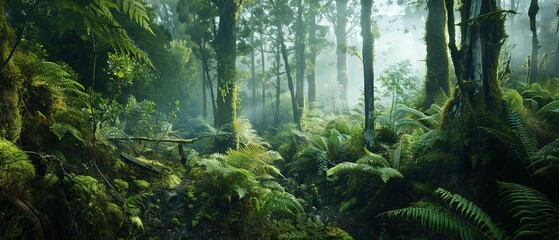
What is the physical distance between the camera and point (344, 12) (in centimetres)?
2300

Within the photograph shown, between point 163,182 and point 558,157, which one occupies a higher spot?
point 558,157

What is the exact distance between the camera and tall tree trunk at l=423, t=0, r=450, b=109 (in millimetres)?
9617

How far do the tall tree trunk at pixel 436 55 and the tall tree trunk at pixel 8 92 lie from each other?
987cm

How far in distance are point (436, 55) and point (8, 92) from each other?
34.4ft

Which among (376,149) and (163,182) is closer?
(163,182)

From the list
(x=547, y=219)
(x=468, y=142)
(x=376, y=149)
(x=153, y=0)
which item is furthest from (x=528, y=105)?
(x=153, y=0)

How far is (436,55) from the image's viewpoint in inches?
385

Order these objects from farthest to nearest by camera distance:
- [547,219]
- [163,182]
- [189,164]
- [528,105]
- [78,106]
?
[189,164], [528,105], [163,182], [78,106], [547,219]

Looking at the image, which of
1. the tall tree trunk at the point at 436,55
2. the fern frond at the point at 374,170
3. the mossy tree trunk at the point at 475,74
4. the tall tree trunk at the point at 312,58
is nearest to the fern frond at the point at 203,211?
the fern frond at the point at 374,170

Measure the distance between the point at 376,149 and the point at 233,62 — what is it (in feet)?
18.4

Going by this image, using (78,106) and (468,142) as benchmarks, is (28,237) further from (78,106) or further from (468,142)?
(468,142)

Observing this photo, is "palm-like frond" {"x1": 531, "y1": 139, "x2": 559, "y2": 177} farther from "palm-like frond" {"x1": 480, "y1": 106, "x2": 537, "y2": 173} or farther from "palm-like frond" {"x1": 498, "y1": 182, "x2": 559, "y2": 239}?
"palm-like frond" {"x1": 498, "y1": 182, "x2": 559, "y2": 239}

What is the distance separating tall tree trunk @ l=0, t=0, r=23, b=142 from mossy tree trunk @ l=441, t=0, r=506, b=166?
637 cm

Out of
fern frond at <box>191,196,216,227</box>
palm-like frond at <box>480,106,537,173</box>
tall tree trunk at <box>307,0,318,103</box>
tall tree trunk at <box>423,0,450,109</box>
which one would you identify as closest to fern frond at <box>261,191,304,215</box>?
fern frond at <box>191,196,216,227</box>
